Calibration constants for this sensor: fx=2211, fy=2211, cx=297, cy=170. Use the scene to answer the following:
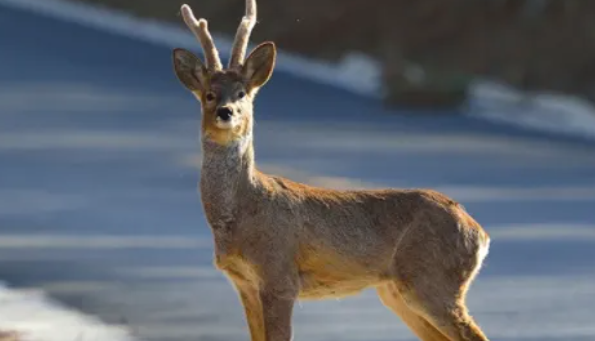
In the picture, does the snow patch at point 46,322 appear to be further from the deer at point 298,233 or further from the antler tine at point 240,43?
the antler tine at point 240,43

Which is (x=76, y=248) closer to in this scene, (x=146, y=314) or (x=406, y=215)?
(x=146, y=314)

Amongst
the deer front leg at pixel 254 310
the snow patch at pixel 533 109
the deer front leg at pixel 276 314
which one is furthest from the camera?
the snow patch at pixel 533 109

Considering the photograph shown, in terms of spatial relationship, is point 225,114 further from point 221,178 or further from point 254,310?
point 254,310

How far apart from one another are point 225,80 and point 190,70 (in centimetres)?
23

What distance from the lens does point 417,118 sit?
2519cm

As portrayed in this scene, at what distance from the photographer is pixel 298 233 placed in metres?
10.5

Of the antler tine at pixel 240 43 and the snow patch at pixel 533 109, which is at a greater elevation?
the snow patch at pixel 533 109

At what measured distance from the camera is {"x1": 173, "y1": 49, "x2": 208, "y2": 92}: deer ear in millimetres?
10445

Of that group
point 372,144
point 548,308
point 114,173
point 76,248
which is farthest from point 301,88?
point 548,308

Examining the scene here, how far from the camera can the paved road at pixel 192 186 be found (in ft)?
45.9

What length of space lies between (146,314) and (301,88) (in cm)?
1457

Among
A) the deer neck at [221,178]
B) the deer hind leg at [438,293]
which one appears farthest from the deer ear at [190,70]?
the deer hind leg at [438,293]

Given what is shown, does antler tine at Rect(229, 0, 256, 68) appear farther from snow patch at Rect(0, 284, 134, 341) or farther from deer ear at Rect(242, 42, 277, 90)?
snow patch at Rect(0, 284, 134, 341)

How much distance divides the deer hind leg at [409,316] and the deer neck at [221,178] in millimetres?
903
